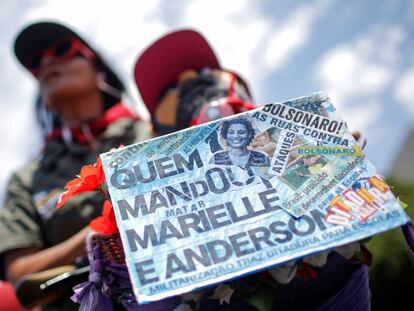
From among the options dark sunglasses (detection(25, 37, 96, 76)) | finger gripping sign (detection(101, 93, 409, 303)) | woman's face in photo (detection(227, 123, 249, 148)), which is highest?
dark sunglasses (detection(25, 37, 96, 76))

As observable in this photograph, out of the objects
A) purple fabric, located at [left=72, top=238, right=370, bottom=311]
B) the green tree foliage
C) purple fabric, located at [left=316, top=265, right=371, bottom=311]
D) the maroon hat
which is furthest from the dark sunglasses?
the green tree foliage

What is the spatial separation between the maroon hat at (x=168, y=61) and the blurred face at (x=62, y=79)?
0.46 meters

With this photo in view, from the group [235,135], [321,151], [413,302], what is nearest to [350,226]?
[321,151]

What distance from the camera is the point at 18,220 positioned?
1833 millimetres

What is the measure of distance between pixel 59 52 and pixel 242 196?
5.26 ft

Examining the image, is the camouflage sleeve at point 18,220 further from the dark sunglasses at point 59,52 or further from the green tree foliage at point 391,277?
the green tree foliage at point 391,277

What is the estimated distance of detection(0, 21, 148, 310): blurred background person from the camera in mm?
1749

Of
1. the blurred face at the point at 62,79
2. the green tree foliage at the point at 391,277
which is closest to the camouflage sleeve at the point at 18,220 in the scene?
the blurred face at the point at 62,79

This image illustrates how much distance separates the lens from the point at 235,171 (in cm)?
99

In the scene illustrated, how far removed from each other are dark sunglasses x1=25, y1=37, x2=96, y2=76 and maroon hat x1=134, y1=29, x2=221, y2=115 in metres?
0.54

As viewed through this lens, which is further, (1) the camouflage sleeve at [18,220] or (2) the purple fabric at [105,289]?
(1) the camouflage sleeve at [18,220]

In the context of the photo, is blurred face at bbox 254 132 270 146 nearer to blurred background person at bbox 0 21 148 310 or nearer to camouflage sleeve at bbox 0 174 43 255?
blurred background person at bbox 0 21 148 310

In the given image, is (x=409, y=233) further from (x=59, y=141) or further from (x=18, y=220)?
(x=59, y=141)

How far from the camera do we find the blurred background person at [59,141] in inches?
68.9
